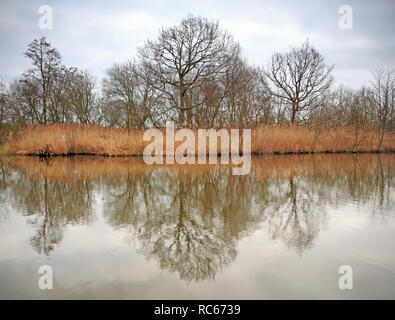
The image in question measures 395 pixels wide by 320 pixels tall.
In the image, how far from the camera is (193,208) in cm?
442

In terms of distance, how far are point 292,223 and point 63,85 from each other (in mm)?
24527

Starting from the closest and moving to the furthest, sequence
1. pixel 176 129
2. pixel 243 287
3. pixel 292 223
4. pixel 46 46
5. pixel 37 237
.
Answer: pixel 243 287, pixel 37 237, pixel 292 223, pixel 176 129, pixel 46 46

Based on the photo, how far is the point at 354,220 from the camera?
12.3 feet

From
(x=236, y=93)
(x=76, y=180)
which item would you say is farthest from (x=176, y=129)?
(x=76, y=180)

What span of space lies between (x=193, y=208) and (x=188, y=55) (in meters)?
14.0

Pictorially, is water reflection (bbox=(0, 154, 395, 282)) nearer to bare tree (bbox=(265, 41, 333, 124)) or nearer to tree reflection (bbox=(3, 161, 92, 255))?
tree reflection (bbox=(3, 161, 92, 255))

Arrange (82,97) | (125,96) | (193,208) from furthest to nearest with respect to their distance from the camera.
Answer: (82,97)
(125,96)
(193,208)

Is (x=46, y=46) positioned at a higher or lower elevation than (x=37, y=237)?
higher

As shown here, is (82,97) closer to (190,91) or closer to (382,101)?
(190,91)

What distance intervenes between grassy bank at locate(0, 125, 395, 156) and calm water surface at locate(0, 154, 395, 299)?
9668 millimetres

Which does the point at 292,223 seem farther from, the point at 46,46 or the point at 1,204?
the point at 46,46

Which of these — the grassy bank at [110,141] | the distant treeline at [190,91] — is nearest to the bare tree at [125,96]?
the distant treeline at [190,91]

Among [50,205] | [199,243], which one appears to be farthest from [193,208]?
[50,205]
